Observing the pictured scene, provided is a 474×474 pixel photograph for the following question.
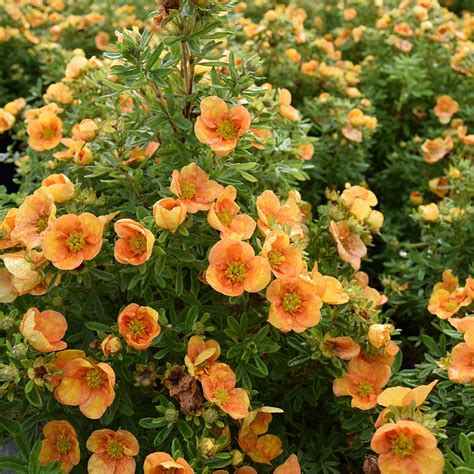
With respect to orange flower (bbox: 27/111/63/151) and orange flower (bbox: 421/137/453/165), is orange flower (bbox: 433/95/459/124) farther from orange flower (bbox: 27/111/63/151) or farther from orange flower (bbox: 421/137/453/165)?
orange flower (bbox: 27/111/63/151)

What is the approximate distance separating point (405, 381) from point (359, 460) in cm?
33

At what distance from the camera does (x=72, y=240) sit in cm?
157

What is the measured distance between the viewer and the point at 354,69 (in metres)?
3.51

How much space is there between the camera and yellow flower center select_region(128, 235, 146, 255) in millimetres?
1558

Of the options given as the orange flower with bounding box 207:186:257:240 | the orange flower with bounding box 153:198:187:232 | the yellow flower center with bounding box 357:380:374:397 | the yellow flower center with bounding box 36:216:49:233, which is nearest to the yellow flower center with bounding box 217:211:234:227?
the orange flower with bounding box 207:186:257:240

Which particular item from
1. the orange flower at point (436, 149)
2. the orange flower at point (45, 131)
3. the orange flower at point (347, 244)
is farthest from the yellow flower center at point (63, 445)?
the orange flower at point (436, 149)

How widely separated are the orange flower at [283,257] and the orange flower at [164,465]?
493 mm

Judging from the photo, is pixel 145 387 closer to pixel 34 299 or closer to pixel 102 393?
pixel 102 393

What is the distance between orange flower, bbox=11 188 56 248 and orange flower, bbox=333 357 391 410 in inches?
33.9

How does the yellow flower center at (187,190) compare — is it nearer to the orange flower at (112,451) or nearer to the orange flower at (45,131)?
the orange flower at (112,451)

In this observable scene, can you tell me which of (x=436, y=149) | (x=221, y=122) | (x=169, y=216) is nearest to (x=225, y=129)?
(x=221, y=122)

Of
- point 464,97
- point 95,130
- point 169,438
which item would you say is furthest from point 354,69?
point 169,438

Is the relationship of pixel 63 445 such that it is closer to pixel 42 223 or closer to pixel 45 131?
pixel 42 223

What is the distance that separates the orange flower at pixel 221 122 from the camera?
167 cm
